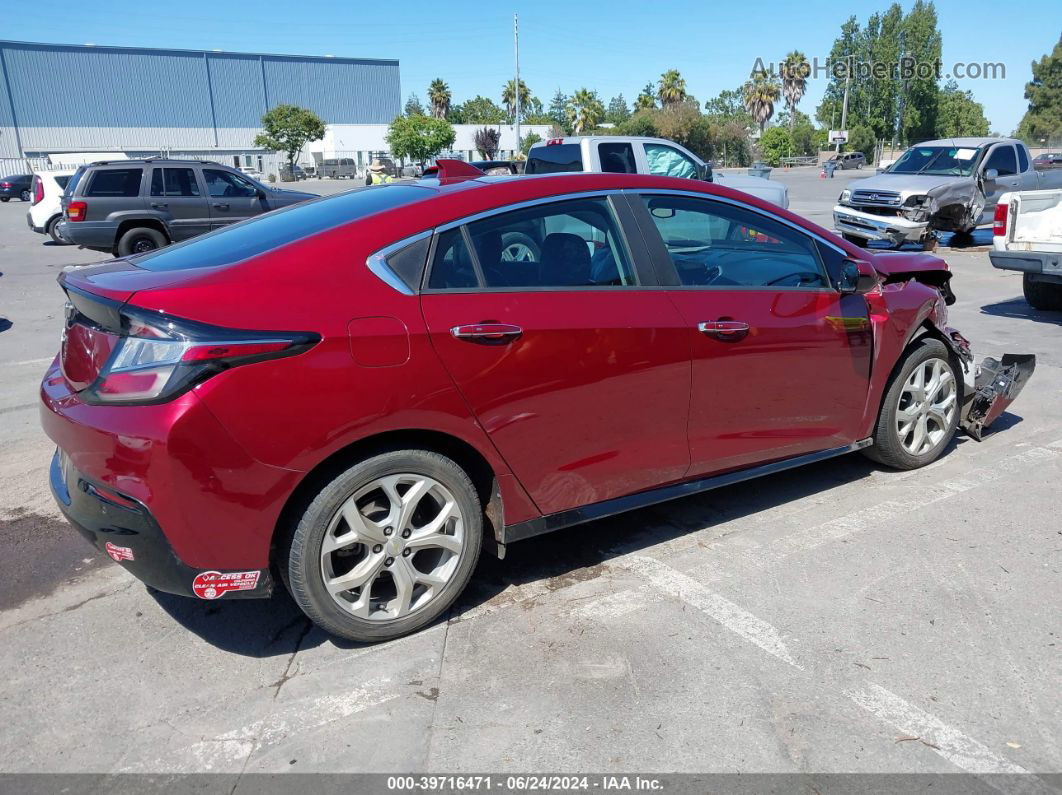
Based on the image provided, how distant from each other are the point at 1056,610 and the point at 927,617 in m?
0.54

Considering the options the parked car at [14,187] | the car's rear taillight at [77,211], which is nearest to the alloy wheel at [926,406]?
the car's rear taillight at [77,211]

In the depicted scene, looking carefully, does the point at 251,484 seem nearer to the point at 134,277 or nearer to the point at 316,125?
the point at 134,277

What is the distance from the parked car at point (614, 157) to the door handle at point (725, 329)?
832 cm

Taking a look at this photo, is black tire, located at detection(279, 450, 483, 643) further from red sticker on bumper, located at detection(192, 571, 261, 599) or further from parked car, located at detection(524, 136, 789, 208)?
parked car, located at detection(524, 136, 789, 208)

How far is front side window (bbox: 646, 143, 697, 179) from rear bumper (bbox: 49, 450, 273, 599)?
10.9m

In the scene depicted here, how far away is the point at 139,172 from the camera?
14477 millimetres

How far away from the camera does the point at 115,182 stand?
47.1 feet

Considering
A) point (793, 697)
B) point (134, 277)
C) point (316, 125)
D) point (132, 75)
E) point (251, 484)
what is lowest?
point (793, 697)

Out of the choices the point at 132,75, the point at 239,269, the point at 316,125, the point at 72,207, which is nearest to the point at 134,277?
the point at 239,269

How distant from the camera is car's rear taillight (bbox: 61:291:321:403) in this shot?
8.77 feet

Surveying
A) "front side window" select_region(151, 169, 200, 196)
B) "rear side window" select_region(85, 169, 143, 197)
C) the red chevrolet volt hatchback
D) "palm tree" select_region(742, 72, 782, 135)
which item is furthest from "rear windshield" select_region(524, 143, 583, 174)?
"palm tree" select_region(742, 72, 782, 135)

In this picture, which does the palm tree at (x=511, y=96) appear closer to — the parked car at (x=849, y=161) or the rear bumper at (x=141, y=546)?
the parked car at (x=849, y=161)

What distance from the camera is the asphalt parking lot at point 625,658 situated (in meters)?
2.62

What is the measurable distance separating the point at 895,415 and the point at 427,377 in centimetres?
290
